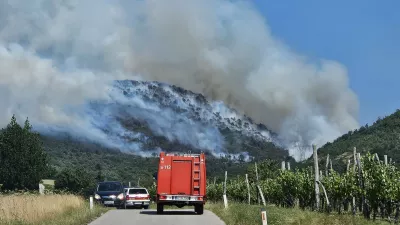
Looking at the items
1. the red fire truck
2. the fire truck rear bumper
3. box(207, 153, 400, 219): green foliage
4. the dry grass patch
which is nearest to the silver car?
box(207, 153, 400, 219): green foliage

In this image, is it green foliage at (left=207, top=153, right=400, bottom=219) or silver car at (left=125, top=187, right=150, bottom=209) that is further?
silver car at (left=125, top=187, right=150, bottom=209)

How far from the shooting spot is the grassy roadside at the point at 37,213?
20.0m

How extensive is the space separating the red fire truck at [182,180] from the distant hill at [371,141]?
6291 centimetres

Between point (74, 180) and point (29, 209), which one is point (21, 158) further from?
point (29, 209)

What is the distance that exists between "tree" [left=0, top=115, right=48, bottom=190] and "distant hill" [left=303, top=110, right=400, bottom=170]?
43818 mm

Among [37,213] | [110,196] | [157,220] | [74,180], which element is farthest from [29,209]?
[74,180]

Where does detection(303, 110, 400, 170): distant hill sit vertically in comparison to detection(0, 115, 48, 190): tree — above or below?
above

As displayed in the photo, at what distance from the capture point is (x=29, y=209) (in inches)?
904

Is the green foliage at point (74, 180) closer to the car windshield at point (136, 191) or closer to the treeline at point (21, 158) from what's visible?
the treeline at point (21, 158)

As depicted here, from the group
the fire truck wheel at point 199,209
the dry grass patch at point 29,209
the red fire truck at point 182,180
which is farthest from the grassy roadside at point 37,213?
the fire truck wheel at point 199,209

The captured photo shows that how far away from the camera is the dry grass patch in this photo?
66.5ft

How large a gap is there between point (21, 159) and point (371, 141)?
69128 millimetres

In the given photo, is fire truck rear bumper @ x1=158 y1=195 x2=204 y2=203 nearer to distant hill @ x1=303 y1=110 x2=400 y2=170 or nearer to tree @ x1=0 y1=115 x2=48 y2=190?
tree @ x1=0 y1=115 x2=48 y2=190

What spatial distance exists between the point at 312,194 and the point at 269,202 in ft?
58.2
